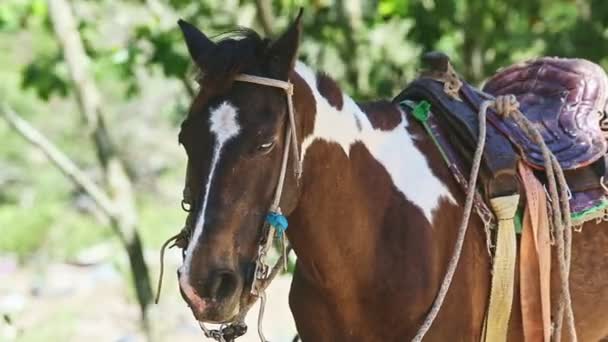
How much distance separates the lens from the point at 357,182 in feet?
9.54

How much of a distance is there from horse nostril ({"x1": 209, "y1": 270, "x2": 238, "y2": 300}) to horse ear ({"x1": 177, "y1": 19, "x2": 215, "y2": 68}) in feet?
1.70

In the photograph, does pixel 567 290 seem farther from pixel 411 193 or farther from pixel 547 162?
pixel 411 193

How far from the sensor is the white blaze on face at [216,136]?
2464 mm

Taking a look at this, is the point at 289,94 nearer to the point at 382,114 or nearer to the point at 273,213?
the point at 273,213

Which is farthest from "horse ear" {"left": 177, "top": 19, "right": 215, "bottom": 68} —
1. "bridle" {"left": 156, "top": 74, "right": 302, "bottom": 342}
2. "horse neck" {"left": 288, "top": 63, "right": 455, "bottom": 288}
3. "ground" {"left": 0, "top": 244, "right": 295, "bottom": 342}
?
"ground" {"left": 0, "top": 244, "right": 295, "bottom": 342}

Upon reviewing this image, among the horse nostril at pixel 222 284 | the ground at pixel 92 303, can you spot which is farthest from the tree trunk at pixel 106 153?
the horse nostril at pixel 222 284

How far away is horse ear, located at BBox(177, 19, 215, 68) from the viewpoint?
8.61 ft

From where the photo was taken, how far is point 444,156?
10.4 ft

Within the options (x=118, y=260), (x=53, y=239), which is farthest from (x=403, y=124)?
(x=53, y=239)

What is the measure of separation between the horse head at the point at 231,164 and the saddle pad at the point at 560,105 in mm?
953

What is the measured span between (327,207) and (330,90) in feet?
1.02

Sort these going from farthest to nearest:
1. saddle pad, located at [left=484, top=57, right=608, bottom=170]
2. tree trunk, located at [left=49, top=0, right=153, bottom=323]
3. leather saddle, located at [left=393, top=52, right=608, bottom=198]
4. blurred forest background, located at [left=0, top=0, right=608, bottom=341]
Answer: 1. blurred forest background, located at [left=0, top=0, right=608, bottom=341]
2. tree trunk, located at [left=49, top=0, right=153, bottom=323]
3. saddle pad, located at [left=484, top=57, right=608, bottom=170]
4. leather saddle, located at [left=393, top=52, right=608, bottom=198]

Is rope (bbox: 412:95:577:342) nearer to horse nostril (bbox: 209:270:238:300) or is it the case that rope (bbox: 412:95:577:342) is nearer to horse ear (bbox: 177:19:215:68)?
horse nostril (bbox: 209:270:238:300)

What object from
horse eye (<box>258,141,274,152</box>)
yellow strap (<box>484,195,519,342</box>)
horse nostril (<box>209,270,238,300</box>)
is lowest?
yellow strap (<box>484,195,519,342</box>)
